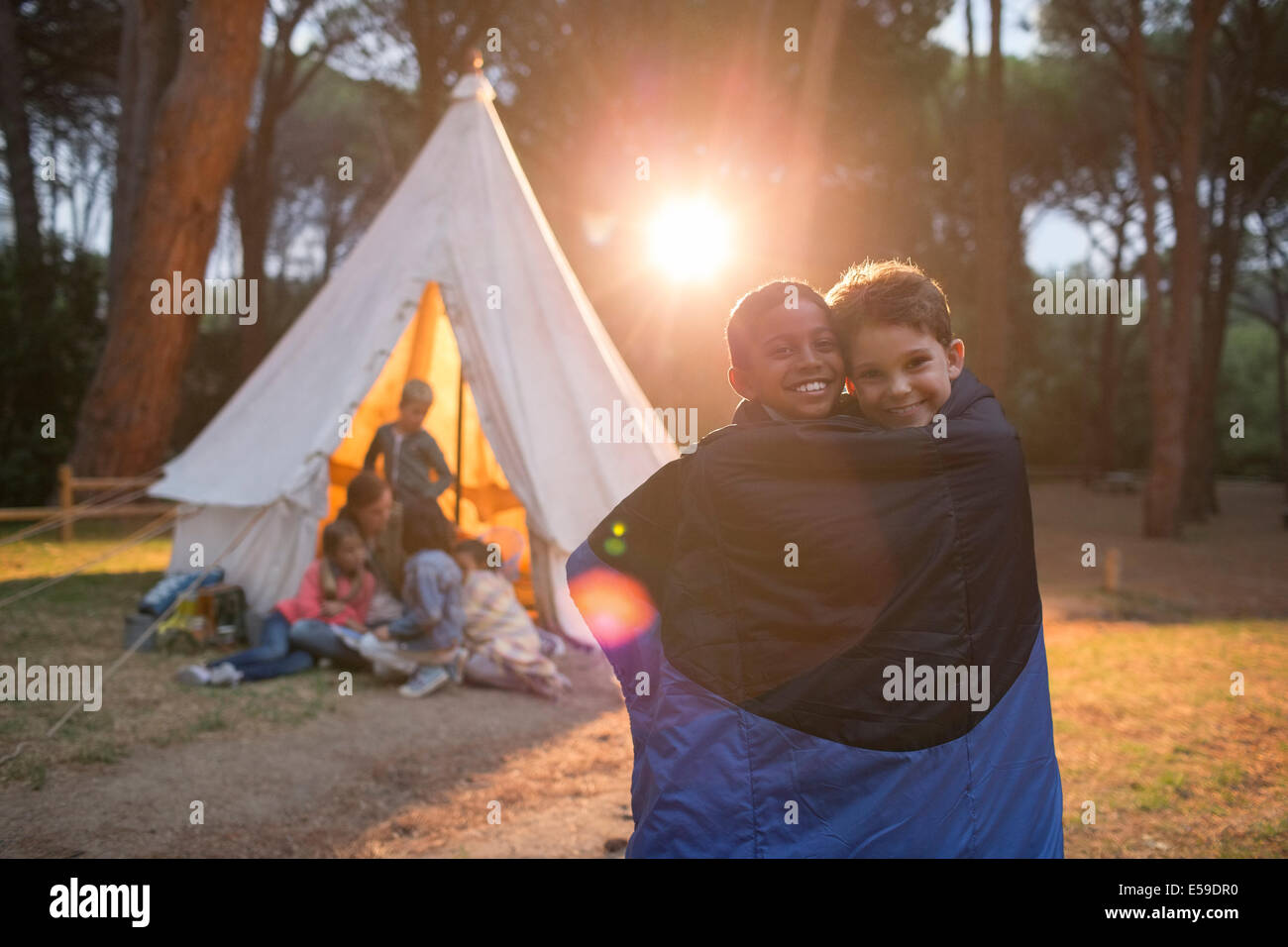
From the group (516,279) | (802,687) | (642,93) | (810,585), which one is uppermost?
(642,93)

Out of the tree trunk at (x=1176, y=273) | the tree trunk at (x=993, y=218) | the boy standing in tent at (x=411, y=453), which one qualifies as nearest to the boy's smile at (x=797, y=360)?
the boy standing in tent at (x=411, y=453)

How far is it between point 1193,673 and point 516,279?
4.83 m

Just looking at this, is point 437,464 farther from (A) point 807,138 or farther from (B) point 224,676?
(A) point 807,138

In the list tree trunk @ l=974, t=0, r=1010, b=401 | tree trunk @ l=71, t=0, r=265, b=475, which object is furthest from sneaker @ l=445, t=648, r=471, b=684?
tree trunk @ l=71, t=0, r=265, b=475

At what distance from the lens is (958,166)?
66.6ft

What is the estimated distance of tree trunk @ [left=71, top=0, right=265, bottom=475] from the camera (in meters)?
9.05

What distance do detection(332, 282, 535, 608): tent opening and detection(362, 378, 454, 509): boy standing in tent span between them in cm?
72

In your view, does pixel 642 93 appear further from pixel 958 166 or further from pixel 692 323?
pixel 958 166

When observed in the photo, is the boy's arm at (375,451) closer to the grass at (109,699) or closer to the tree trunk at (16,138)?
the grass at (109,699)

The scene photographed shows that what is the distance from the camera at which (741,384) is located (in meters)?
2.11

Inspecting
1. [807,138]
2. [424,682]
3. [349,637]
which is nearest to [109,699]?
[349,637]

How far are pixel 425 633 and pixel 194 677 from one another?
43.4 inches

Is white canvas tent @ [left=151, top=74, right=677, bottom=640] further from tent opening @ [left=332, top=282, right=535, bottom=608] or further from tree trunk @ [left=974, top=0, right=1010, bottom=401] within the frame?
tree trunk @ [left=974, top=0, right=1010, bottom=401]
